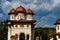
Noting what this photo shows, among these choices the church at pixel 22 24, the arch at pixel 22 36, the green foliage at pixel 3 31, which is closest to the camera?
the church at pixel 22 24

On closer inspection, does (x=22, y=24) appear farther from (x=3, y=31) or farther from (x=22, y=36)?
(x=3, y=31)

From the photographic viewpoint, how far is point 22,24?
150 ft

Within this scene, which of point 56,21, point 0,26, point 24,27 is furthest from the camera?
point 0,26

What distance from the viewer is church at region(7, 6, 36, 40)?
4562cm

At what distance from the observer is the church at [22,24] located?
45625 millimetres

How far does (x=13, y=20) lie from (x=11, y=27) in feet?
4.92

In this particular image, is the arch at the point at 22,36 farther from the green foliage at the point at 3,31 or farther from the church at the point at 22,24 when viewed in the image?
the green foliage at the point at 3,31

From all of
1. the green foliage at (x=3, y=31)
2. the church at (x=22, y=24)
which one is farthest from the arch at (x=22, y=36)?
the green foliage at (x=3, y=31)

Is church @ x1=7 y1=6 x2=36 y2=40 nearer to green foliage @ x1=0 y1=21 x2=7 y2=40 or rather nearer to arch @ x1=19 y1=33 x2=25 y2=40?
arch @ x1=19 y1=33 x2=25 y2=40

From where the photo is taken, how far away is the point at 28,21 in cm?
4597

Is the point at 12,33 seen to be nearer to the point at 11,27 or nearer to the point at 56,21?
the point at 11,27

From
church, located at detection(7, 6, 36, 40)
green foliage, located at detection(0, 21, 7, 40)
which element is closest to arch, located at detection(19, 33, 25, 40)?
church, located at detection(7, 6, 36, 40)

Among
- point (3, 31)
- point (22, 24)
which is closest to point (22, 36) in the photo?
point (22, 24)

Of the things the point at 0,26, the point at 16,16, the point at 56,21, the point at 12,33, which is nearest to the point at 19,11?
the point at 16,16
